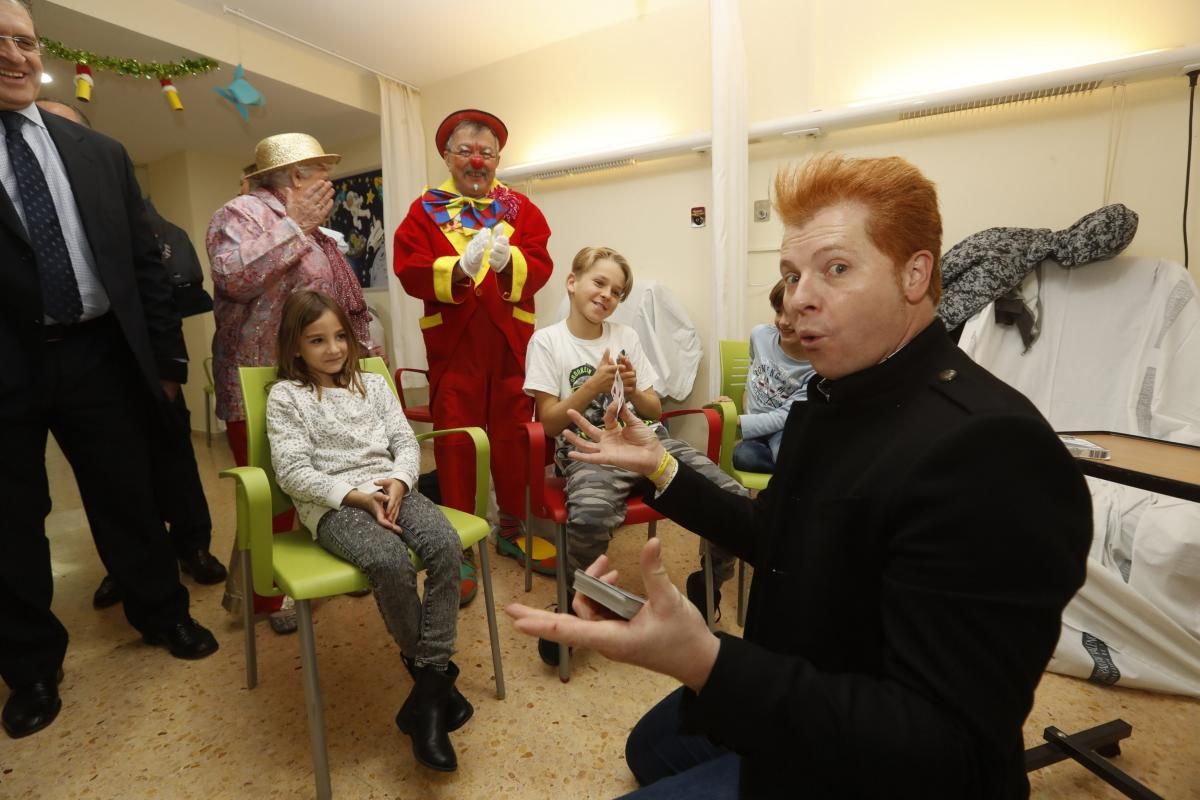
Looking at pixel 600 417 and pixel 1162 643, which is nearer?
pixel 1162 643

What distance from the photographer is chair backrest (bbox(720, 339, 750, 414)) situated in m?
2.57

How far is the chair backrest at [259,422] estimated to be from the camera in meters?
1.55

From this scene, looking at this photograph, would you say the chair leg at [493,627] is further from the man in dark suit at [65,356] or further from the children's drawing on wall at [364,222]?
the children's drawing on wall at [364,222]

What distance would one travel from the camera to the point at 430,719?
1.33m

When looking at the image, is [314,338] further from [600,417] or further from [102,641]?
[102,641]

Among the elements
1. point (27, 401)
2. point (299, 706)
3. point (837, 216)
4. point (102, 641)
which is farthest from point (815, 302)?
point (102, 641)

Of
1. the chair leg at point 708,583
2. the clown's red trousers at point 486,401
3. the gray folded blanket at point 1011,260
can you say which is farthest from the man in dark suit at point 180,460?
the gray folded blanket at point 1011,260

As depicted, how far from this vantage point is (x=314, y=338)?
5.38 ft

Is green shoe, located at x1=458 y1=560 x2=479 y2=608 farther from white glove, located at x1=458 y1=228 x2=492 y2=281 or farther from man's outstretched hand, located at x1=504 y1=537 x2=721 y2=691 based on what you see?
man's outstretched hand, located at x1=504 y1=537 x2=721 y2=691

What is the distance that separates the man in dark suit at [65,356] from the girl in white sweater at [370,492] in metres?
0.44

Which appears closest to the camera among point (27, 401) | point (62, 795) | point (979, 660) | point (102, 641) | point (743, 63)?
point (979, 660)

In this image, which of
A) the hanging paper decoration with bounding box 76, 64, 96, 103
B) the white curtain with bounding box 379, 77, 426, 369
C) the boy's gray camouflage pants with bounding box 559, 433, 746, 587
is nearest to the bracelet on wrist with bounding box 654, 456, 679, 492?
the boy's gray camouflage pants with bounding box 559, 433, 746, 587

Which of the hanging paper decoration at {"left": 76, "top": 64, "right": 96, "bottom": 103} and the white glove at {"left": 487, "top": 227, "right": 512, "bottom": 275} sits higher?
the hanging paper decoration at {"left": 76, "top": 64, "right": 96, "bottom": 103}

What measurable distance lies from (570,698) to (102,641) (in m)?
1.58
